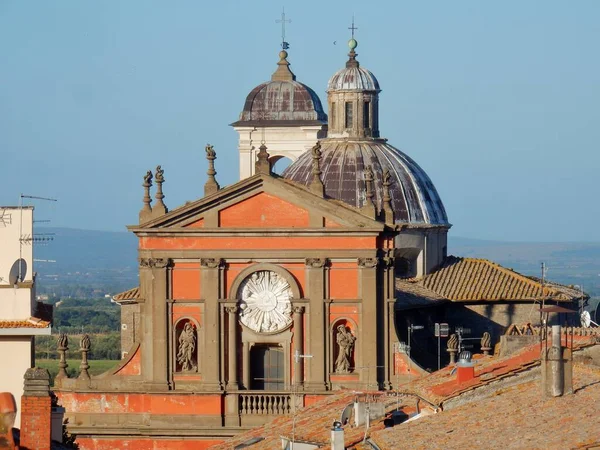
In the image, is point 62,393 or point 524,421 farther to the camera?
point 62,393

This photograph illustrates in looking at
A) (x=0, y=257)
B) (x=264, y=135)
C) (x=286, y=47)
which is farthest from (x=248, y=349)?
(x=286, y=47)

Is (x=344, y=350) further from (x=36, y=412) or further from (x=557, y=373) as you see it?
(x=36, y=412)

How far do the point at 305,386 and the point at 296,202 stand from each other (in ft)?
13.8

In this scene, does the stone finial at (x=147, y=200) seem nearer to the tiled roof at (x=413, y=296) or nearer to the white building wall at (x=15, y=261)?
the white building wall at (x=15, y=261)

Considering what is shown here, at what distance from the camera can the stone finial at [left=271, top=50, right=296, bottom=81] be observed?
100 meters

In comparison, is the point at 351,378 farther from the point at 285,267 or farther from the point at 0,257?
the point at 0,257

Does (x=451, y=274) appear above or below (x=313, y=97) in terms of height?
below

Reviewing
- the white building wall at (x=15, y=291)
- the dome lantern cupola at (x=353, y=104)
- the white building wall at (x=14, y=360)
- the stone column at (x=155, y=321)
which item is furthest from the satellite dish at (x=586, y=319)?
the white building wall at (x=14, y=360)

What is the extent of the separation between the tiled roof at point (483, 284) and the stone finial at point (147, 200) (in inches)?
479

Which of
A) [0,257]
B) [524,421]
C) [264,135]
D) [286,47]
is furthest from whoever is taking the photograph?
[286,47]

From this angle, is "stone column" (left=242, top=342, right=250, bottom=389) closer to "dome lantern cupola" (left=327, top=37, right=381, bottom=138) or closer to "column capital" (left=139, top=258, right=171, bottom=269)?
"column capital" (left=139, top=258, right=171, bottom=269)

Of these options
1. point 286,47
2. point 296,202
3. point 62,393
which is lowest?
point 62,393

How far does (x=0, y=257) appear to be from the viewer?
201 feet

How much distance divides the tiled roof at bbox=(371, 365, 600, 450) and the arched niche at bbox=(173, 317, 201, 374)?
22308mm
